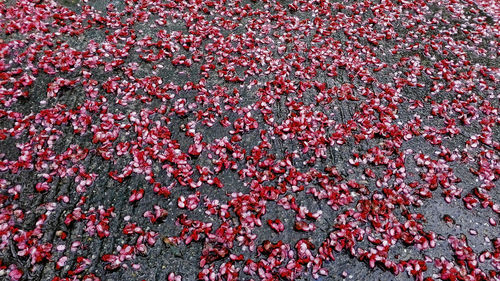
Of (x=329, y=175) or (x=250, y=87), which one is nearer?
(x=329, y=175)

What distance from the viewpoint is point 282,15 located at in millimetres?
6605

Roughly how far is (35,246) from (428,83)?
613 centimetres

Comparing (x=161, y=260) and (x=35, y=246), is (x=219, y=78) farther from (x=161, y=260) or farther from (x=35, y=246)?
(x=35, y=246)

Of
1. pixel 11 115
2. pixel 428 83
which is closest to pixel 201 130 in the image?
pixel 11 115

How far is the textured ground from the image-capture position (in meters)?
3.57

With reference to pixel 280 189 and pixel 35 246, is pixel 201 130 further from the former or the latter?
pixel 35 246

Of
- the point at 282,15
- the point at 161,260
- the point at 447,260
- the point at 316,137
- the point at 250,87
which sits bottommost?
the point at 447,260

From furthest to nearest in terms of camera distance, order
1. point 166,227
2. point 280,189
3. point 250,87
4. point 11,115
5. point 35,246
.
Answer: point 250,87, point 11,115, point 280,189, point 166,227, point 35,246

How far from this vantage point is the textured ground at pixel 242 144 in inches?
140

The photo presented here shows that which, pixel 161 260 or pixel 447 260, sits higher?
pixel 161 260

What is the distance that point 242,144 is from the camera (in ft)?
14.8

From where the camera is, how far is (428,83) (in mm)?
5496

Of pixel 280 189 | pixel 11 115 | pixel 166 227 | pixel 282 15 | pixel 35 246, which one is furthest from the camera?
pixel 282 15

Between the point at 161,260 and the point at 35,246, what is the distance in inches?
54.1
